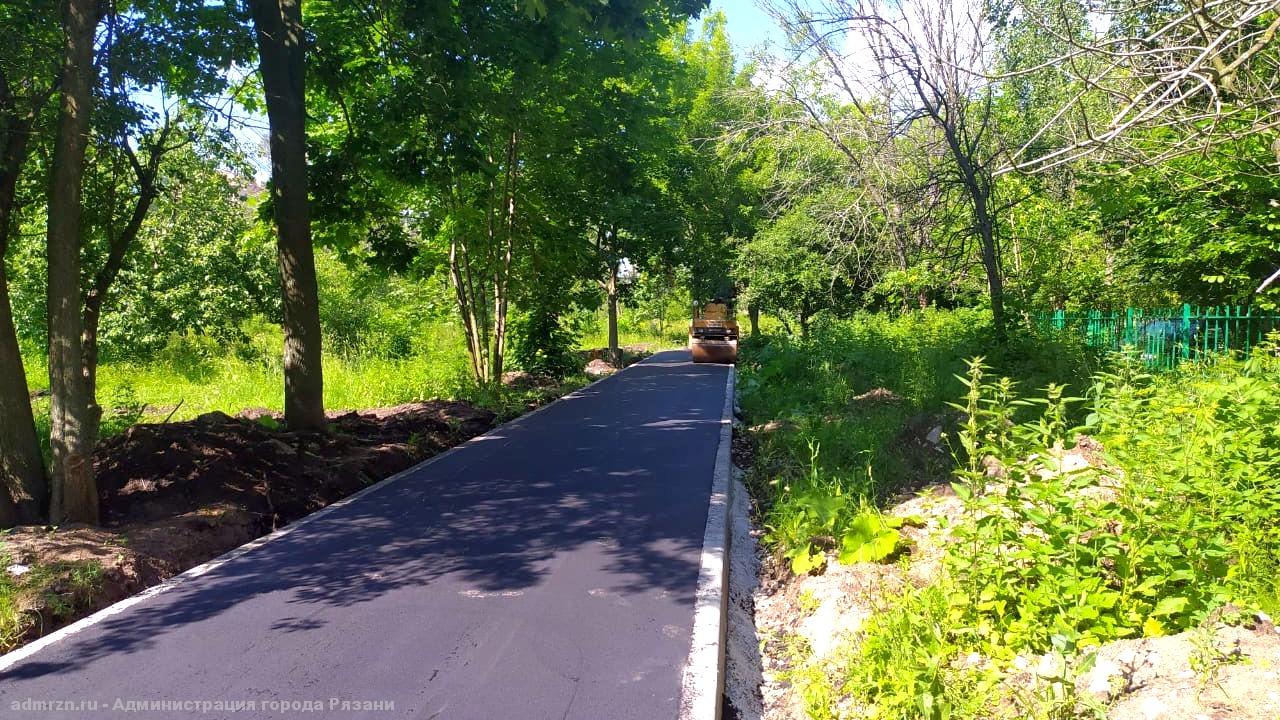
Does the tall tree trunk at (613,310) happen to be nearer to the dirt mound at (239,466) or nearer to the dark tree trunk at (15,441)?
the dirt mound at (239,466)

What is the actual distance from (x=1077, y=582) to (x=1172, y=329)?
28.9ft

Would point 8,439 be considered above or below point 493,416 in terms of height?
above

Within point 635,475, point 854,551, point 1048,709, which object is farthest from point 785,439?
point 1048,709

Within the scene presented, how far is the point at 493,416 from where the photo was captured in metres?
13.1

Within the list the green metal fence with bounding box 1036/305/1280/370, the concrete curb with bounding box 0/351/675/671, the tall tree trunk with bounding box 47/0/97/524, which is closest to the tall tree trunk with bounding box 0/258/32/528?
the tall tree trunk with bounding box 47/0/97/524

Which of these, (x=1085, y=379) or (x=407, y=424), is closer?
(x=1085, y=379)

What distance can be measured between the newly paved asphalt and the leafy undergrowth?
39.2 inches

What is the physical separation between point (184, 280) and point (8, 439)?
1549cm

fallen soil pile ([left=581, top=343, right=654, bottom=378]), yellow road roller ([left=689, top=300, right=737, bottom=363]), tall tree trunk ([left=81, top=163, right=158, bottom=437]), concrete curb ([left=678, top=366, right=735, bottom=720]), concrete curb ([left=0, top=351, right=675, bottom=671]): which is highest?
tall tree trunk ([left=81, top=163, right=158, bottom=437])

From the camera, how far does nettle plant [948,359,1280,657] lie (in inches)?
142

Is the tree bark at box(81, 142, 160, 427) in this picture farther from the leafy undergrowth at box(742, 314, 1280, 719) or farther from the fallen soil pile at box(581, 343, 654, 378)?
the fallen soil pile at box(581, 343, 654, 378)

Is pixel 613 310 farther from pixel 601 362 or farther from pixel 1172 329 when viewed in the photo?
pixel 1172 329

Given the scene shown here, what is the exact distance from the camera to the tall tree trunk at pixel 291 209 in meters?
9.22

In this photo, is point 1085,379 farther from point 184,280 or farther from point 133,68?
point 184,280
